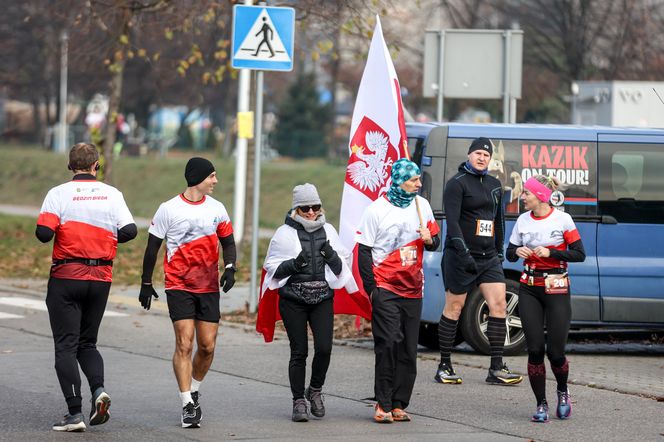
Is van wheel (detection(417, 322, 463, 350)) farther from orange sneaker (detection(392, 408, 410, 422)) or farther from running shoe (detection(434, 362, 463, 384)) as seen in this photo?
orange sneaker (detection(392, 408, 410, 422))

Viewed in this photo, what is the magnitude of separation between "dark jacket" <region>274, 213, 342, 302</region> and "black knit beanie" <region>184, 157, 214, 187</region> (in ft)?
1.90

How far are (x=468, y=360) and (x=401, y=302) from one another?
314 cm

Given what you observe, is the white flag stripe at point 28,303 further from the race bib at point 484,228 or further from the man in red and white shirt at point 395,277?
the man in red and white shirt at point 395,277

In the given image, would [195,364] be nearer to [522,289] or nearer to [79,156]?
[79,156]

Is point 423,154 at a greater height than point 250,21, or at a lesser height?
lesser

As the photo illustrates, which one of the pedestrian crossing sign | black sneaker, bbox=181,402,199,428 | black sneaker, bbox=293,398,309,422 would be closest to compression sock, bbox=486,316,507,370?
black sneaker, bbox=293,398,309,422

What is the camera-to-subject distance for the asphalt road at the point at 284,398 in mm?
8172

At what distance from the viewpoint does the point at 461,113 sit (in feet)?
164

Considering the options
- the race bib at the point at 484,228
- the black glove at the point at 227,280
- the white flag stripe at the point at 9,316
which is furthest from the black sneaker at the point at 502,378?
the white flag stripe at the point at 9,316

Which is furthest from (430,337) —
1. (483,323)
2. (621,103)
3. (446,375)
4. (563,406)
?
(621,103)

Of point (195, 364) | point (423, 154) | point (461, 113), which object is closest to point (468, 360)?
point (423, 154)

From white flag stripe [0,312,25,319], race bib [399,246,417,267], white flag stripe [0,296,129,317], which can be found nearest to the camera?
race bib [399,246,417,267]

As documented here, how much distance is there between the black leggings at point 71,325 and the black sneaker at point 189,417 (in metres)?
0.52

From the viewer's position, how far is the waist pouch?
333 inches
